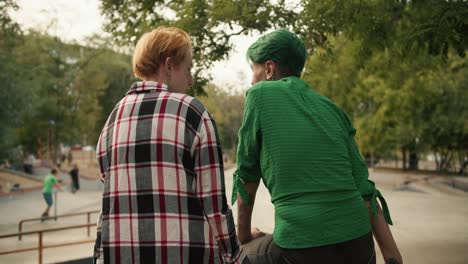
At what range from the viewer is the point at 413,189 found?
2425 centimetres

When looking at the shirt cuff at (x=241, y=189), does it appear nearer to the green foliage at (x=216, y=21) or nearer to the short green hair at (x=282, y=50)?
the short green hair at (x=282, y=50)

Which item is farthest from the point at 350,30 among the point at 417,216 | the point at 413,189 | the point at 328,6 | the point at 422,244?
the point at 413,189

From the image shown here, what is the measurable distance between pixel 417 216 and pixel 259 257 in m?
14.1

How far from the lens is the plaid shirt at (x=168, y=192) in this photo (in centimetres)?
163

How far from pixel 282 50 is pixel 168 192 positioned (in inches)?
26.6

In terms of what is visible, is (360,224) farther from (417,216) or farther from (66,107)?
(66,107)

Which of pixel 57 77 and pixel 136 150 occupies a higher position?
pixel 57 77

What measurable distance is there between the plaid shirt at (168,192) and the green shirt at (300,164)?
14cm

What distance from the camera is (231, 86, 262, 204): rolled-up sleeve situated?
1.70 meters

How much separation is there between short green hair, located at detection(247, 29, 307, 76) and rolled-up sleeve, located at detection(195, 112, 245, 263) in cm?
37

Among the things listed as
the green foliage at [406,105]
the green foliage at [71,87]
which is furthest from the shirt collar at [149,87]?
the green foliage at [71,87]

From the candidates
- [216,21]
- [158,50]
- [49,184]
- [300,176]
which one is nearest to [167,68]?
[158,50]

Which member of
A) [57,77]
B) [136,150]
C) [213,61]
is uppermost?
[57,77]

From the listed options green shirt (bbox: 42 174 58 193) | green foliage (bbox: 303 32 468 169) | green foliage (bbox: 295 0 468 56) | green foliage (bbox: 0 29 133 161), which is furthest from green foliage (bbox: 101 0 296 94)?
green foliage (bbox: 0 29 133 161)
